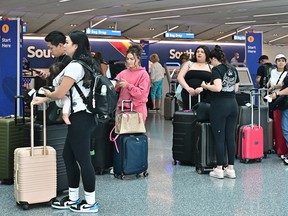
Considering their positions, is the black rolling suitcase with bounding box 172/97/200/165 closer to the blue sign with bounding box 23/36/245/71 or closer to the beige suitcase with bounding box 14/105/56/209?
the beige suitcase with bounding box 14/105/56/209

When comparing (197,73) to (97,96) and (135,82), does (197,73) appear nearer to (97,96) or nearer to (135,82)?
(135,82)

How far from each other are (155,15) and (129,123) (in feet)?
35.6

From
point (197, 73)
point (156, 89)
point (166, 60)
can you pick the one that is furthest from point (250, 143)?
point (166, 60)

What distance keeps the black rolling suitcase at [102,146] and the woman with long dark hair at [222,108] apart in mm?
Result: 1159

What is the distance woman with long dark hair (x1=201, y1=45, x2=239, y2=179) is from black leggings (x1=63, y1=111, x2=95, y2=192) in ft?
5.82

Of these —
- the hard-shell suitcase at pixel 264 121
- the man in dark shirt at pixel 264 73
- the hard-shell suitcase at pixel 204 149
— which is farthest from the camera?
the man in dark shirt at pixel 264 73

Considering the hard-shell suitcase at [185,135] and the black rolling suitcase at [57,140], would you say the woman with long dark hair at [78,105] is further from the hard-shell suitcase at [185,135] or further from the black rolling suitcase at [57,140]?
the hard-shell suitcase at [185,135]

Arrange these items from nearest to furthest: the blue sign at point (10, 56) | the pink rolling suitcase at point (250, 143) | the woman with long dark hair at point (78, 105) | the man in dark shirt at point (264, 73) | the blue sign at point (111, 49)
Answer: the woman with long dark hair at point (78, 105)
the pink rolling suitcase at point (250, 143)
the blue sign at point (10, 56)
the man in dark shirt at point (264, 73)
the blue sign at point (111, 49)

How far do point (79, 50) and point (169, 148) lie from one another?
3771 mm

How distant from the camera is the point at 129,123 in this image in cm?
522

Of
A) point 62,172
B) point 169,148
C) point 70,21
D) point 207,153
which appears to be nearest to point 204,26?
point 70,21

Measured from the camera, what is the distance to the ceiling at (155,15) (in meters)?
12.4

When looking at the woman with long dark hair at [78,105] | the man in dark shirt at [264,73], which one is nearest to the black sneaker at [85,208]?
the woman with long dark hair at [78,105]

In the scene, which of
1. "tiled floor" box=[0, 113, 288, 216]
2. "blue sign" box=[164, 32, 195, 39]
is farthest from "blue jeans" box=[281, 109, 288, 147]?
"blue sign" box=[164, 32, 195, 39]
